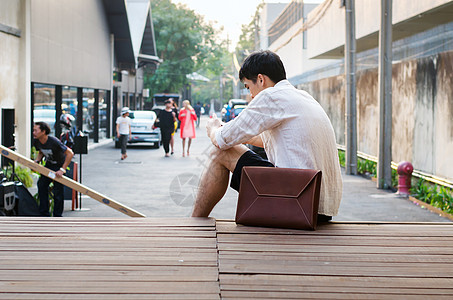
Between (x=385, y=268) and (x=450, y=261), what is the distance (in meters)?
0.47

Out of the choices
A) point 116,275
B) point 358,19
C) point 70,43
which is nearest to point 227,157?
point 116,275

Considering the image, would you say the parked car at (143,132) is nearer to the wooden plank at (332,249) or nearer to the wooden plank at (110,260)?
the wooden plank at (110,260)

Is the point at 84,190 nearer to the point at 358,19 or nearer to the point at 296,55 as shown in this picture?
the point at 358,19

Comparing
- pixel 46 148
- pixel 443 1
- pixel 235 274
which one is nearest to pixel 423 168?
pixel 443 1

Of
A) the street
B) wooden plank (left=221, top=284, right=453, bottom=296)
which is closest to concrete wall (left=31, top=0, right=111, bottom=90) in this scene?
the street

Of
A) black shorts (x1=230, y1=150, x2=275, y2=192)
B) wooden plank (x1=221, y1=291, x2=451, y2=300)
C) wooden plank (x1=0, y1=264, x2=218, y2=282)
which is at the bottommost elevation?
wooden plank (x1=221, y1=291, x2=451, y2=300)

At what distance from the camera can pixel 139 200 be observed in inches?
473

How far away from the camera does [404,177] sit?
1296 cm

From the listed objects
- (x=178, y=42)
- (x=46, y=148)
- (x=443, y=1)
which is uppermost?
(x=178, y=42)

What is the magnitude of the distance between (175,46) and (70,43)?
122 feet

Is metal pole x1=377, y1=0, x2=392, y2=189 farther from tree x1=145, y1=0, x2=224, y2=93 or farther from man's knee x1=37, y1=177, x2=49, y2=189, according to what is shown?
tree x1=145, y1=0, x2=224, y2=93

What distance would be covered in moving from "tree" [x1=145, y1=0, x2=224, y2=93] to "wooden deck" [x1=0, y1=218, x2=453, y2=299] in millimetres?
52944

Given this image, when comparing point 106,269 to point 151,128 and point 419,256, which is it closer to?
point 419,256

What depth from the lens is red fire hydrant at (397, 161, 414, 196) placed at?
12.8 metres
